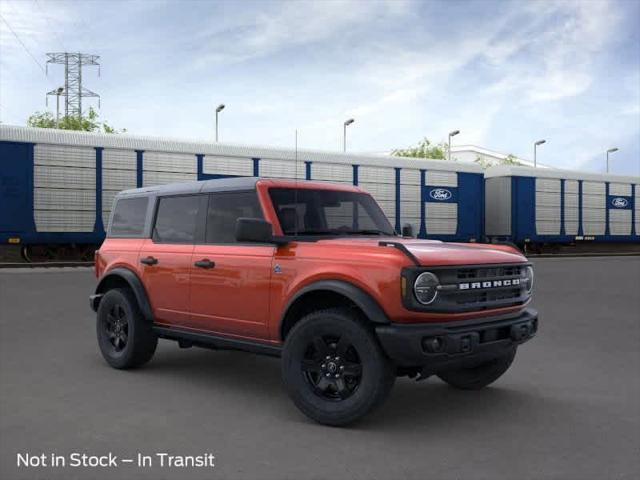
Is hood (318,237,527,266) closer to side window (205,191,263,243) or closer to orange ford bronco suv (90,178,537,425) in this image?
orange ford bronco suv (90,178,537,425)

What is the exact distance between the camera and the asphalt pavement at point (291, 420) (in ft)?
13.6

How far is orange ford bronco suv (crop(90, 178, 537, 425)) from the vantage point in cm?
484

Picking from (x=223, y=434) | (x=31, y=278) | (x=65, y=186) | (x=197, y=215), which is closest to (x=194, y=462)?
(x=223, y=434)

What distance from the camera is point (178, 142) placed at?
81.0 feet

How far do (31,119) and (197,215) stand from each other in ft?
217

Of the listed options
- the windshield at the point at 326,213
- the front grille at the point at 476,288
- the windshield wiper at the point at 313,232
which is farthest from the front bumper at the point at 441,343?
the windshield at the point at 326,213

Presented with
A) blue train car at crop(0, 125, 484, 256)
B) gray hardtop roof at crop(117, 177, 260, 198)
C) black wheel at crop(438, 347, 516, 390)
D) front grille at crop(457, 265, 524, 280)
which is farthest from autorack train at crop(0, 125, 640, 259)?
front grille at crop(457, 265, 524, 280)

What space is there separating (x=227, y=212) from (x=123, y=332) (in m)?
1.95

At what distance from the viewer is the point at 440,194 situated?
30.9 meters

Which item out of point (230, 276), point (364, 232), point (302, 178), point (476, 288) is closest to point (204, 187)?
point (230, 276)

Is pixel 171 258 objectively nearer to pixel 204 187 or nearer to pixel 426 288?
pixel 204 187

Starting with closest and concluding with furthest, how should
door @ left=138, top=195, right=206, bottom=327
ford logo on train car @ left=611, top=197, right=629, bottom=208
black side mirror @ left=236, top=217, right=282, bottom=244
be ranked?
black side mirror @ left=236, top=217, right=282, bottom=244 → door @ left=138, top=195, right=206, bottom=327 → ford logo on train car @ left=611, top=197, right=629, bottom=208

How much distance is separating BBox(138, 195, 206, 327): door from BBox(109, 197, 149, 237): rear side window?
1.05 feet

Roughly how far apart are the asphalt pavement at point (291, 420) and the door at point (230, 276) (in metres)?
0.66
